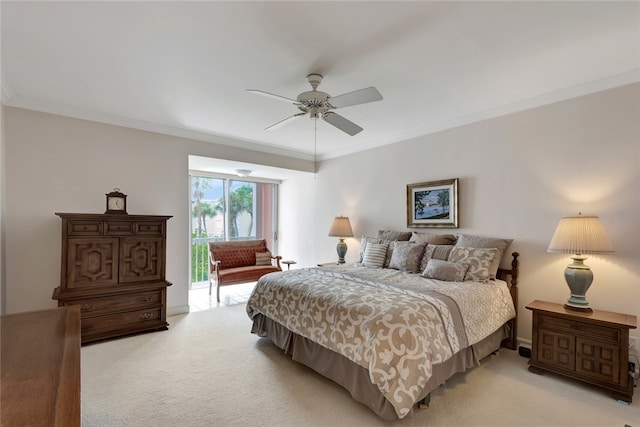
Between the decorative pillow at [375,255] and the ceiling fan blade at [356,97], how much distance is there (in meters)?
2.11

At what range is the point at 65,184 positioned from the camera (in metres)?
3.47

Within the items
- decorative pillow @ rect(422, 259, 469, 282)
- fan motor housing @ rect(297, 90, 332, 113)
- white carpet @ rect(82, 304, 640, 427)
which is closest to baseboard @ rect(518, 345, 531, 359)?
white carpet @ rect(82, 304, 640, 427)

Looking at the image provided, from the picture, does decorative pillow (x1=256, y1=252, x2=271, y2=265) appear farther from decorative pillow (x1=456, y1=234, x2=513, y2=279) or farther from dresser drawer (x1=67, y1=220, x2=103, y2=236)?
decorative pillow (x1=456, y1=234, x2=513, y2=279)

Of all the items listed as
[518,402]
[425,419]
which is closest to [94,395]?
[425,419]

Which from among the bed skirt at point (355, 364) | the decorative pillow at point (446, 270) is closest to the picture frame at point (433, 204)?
the decorative pillow at point (446, 270)

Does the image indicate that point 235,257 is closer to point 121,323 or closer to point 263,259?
point 263,259

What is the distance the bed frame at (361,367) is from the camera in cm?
208

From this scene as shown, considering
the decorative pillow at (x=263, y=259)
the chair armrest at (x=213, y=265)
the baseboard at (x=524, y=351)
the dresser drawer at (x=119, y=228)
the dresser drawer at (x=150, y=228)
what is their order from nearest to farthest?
the baseboard at (x=524, y=351)
the dresser drawer at (x=119, y=228)
the dresser drawer at (x=150, y=228)
the chair armrest at (x=213, y=265)
the decorative pillow at (x=263, y=259)

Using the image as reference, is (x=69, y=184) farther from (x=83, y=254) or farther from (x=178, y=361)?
(x=178, y=361)

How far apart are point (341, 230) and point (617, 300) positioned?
3.28 metres

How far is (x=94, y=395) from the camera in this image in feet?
7.41

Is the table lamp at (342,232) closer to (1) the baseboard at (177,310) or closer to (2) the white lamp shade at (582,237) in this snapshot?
(1) the baseboard at (177,310)

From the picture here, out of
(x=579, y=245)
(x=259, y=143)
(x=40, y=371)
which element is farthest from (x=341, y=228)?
(x=40, y=371)

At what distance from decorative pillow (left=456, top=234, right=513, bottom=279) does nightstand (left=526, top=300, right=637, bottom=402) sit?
51 cm
